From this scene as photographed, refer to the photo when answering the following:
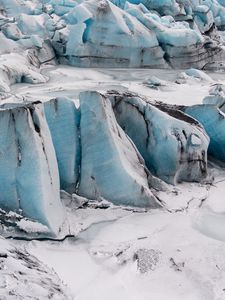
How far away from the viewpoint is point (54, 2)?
18.3 metres

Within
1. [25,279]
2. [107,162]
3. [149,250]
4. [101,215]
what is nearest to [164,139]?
[107,162]

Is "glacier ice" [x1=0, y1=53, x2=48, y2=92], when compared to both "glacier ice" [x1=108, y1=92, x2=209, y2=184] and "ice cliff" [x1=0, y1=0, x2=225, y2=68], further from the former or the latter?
"glacier ice" [x1=108, y1=92, x2=209, y2=184]

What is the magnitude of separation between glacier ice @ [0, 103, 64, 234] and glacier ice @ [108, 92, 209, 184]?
1.65 meters

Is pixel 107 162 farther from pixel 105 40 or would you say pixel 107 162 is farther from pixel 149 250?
pixel 105 40

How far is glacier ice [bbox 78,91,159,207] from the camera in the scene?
5730 millimetres

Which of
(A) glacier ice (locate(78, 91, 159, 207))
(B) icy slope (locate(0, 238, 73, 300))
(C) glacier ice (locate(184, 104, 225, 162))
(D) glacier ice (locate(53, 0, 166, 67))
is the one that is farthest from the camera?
(D) glacier ice (locate(53, 0, 166, 67))

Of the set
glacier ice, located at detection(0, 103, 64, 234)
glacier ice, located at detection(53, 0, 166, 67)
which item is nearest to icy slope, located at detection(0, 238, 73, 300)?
glacier ice, located at detection(0, 103, 64, 234)

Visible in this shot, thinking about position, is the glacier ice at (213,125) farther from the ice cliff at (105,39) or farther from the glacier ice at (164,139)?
the ice cliff at (105,39)

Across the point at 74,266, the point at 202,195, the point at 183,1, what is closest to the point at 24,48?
the point at 183,1

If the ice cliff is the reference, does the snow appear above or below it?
above

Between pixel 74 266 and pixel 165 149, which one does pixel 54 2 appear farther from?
pixel 74 266

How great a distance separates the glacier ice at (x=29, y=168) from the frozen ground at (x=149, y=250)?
0.35m

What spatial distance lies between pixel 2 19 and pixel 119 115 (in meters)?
10.8

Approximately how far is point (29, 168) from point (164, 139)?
2177 mm
